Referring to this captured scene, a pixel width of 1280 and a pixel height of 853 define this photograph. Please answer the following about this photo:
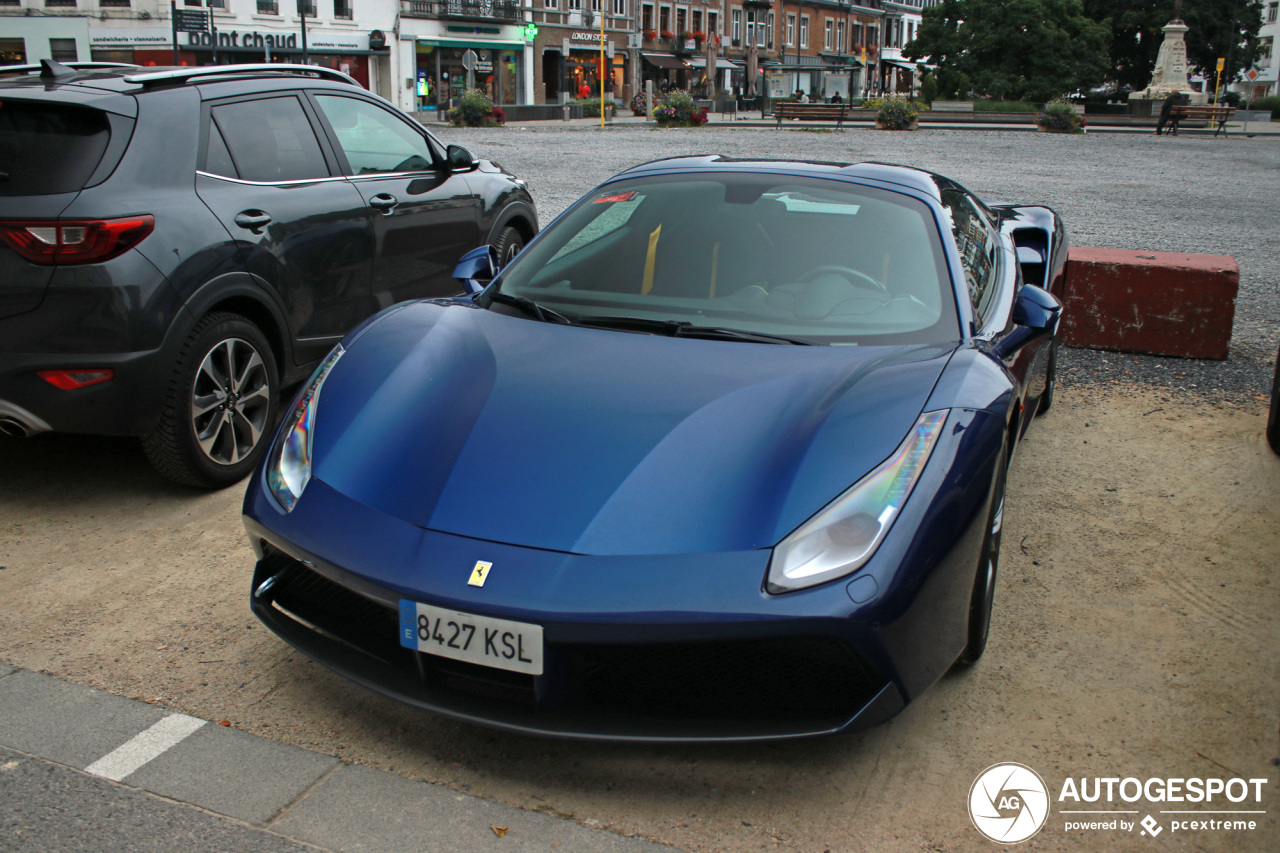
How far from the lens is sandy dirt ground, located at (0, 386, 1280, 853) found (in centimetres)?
225

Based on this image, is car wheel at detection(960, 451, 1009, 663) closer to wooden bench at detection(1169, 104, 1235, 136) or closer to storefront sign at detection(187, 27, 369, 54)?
wooden bench at detection(1169, 104, 1235, 136)

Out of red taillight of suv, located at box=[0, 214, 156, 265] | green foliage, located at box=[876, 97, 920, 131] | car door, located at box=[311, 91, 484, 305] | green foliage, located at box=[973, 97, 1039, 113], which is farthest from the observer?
green foliage, located at box=[973, 97, 1039, 113]

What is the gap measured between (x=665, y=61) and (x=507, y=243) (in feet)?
218

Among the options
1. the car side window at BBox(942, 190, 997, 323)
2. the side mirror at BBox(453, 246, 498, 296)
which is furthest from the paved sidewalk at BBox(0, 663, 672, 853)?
the car side window at BBox(942, 190, 997, 323)

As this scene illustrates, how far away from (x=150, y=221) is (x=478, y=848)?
2.61 metres

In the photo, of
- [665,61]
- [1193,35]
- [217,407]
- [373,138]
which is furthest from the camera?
[665,61]

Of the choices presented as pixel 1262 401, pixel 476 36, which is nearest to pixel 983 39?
pixel 476 36

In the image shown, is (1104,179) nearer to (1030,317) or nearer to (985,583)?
(1030,317)

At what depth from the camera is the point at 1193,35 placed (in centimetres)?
6203

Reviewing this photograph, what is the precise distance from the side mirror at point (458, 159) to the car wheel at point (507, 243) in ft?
1.59

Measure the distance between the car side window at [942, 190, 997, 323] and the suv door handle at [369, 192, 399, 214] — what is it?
258 cm

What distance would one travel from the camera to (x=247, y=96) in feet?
14.5

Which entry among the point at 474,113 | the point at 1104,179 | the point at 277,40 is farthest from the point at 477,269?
the point at 277,40

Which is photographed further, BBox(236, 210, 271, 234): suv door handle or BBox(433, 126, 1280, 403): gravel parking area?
BBox(433, 126, 1280, 403): gravel parking area
